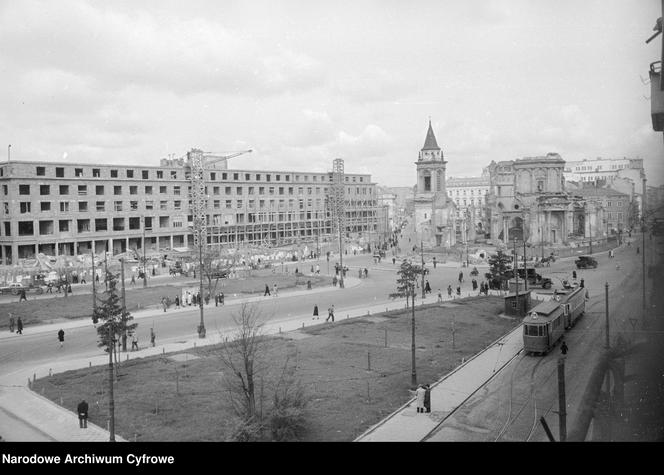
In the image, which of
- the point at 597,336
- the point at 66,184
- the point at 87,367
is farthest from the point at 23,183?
the point at 597,336

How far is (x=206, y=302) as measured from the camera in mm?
42562

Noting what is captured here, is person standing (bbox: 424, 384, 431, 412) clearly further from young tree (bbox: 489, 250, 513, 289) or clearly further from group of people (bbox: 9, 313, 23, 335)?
young tree (bbox: 489, 250, 513, 289)

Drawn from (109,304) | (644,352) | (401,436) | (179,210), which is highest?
(179,210)

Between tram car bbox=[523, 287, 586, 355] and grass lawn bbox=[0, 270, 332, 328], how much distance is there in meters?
25.2

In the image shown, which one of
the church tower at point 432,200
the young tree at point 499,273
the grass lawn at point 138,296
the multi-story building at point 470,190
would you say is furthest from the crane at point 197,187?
the multi-story building at point 470,190

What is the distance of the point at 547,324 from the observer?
84.1 feet

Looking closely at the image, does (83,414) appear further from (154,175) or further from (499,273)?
(154,175)

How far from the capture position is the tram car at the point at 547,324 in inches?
1004

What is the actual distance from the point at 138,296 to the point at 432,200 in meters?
54.7

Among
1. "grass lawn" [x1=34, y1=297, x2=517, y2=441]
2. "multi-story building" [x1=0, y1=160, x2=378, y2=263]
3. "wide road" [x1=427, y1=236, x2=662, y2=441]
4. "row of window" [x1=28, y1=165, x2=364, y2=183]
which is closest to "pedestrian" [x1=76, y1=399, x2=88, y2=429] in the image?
"grass lawn" [x1=34, y1=297, x2=517, y2=441]

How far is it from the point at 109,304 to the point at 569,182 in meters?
76.0

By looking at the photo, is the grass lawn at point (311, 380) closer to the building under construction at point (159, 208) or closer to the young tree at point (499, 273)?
the young tree at point (499, 273)

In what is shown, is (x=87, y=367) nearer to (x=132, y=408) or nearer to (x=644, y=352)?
(x=132, y=408)

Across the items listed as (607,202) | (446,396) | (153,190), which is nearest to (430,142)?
(607,202)
